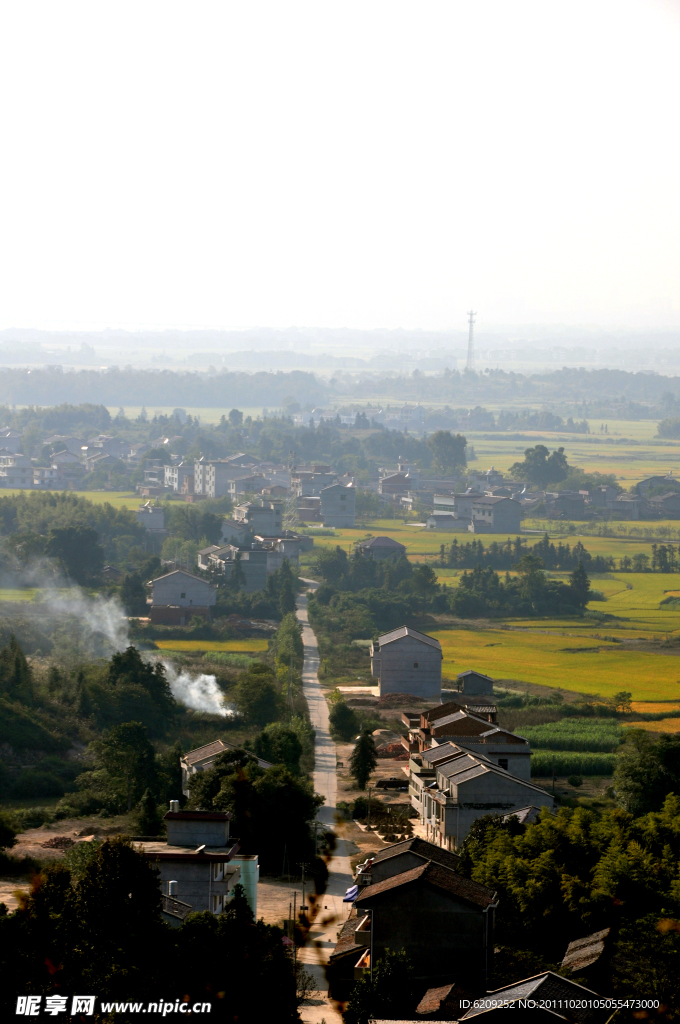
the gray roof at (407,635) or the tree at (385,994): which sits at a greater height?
the tree at (385,994)

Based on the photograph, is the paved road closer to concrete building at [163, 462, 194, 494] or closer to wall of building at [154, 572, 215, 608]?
wall of building at [154, 572, 215, 608]

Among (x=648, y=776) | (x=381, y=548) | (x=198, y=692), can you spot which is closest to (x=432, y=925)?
(x=648, y=776)

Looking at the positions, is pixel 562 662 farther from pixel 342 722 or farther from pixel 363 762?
pixel 363 762

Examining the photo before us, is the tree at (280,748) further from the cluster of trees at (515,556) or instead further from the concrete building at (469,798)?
the cluster of trees at (515,556)

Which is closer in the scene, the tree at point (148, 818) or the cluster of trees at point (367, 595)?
the tree at point (148, 818)

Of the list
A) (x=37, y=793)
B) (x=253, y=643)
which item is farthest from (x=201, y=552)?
(x=37, y=793)

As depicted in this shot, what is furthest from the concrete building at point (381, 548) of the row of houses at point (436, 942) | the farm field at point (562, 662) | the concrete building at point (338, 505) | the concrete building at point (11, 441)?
the concrete building at point (11, 441)
